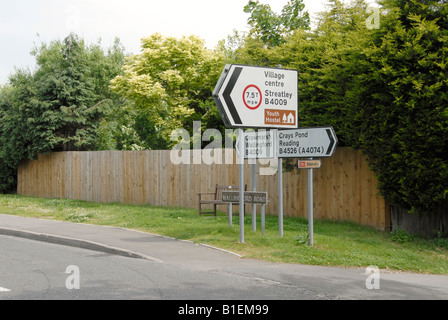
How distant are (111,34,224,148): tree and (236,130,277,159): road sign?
12385 mm

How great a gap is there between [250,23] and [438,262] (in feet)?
36.7

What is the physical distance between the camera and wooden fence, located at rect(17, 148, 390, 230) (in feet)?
43.7

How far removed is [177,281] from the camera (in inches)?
296

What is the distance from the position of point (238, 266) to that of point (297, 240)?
2.33 m

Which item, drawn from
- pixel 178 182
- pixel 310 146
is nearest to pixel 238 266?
pixel 310 146

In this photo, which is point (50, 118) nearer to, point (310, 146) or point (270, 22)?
point (270, 22)

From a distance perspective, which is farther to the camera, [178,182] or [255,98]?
[178,182]

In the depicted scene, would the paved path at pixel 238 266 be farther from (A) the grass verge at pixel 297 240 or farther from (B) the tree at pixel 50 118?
(B) the tree at pixel 50 118

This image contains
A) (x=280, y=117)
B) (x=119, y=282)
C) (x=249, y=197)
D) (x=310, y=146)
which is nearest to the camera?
(x=119, y=282)

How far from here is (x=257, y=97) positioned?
11.0 meters

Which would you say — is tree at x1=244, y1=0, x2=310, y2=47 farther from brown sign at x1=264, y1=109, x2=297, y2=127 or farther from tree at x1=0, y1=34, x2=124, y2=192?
tree at x1=0, y1=34, x2=124, y2=192

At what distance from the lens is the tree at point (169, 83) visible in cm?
2455

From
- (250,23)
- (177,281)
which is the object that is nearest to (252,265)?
(177,281)

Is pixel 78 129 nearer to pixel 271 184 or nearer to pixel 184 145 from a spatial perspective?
pixel 184 145
